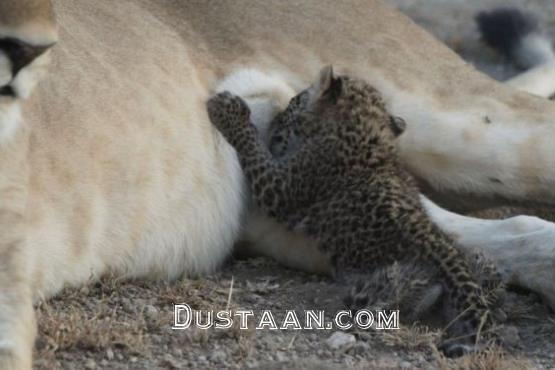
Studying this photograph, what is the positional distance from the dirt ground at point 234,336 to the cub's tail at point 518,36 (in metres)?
1.85

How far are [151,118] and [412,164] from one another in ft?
2.89

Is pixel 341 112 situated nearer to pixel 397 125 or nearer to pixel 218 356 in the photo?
pixel 397 125

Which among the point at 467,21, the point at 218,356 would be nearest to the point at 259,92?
the point at 218,356

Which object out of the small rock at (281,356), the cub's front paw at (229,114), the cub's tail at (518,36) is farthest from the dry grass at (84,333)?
the cub's tail at (518,36)

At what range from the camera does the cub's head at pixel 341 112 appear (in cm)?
383

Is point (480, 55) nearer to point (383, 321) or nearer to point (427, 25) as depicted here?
point (427, 25)

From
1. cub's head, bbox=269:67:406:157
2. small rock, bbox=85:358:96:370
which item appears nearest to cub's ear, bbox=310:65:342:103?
cub's head, bbox=269:67:406:157

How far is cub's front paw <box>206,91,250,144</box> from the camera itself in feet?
13.0

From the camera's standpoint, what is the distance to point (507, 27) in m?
5.42

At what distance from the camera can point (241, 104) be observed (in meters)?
4.00

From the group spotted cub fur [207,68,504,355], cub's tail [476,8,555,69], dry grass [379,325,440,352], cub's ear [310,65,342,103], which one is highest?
cub's tail [476,8,555,69]

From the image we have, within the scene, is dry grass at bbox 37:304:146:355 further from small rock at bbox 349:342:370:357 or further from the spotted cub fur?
the spotted cub fur

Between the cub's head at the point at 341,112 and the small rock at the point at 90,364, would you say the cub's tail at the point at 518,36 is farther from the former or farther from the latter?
the small rock at the point at 90,364

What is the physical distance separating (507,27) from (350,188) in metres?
1.99
